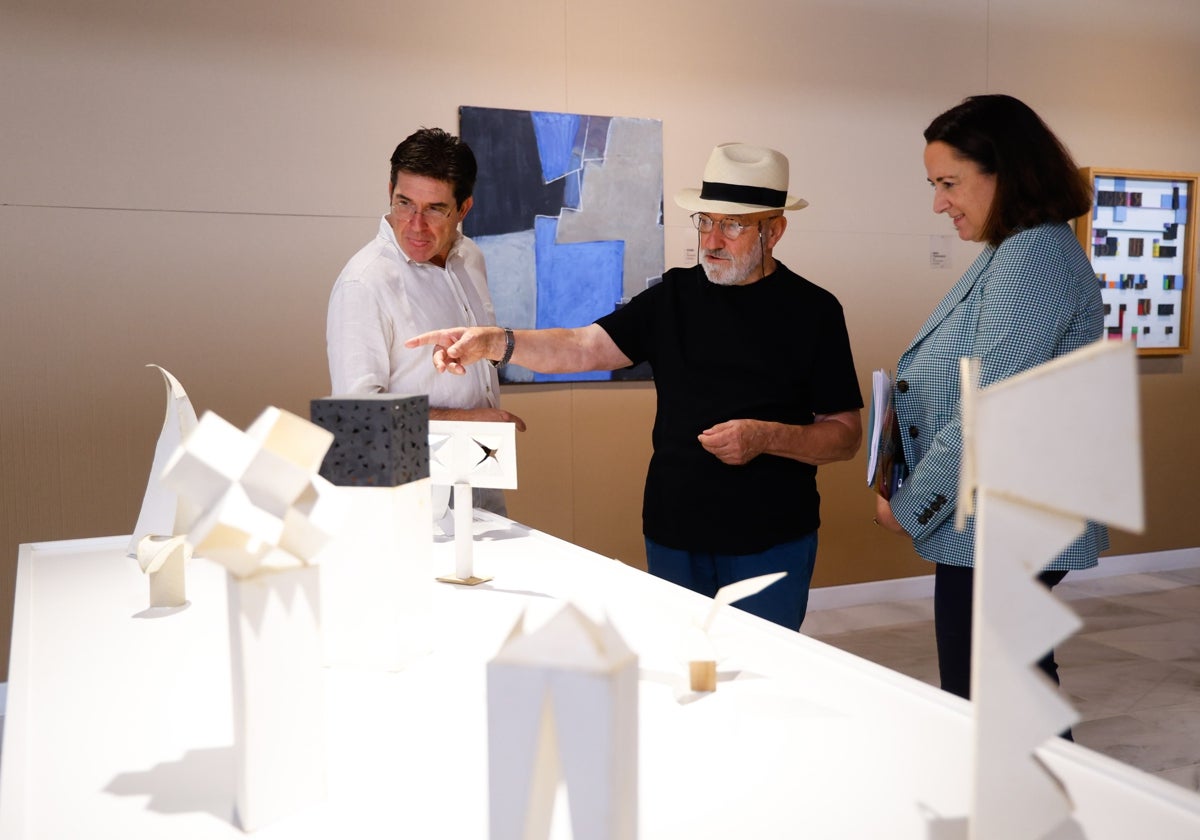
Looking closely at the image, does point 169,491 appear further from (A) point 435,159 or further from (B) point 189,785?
(A) point 435,159

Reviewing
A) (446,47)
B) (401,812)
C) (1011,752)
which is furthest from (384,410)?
(446,47)

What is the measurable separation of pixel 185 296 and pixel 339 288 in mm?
1495

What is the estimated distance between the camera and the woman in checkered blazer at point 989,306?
6.47 ft

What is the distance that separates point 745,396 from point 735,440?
205mm

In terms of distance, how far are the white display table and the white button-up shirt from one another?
1.05 metres

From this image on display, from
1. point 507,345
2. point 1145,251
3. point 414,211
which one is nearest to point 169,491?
point 507,345

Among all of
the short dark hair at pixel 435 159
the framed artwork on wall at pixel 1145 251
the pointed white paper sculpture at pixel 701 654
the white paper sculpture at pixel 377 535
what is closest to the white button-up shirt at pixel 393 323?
the short dark hair at pixel 435 159

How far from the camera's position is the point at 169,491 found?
1.75 metres

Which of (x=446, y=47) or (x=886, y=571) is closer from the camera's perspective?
(x=446, y=47)

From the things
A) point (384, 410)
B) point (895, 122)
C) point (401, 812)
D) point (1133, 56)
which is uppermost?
point (1133, 56)

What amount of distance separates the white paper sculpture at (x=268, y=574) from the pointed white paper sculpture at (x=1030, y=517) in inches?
21.1

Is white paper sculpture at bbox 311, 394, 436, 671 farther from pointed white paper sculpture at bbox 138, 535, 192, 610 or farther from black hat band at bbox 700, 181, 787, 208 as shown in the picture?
black hat band at bbox 700, 181, 787, 208

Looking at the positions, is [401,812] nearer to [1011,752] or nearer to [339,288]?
[1011,752]

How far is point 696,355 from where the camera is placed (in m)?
2.52
